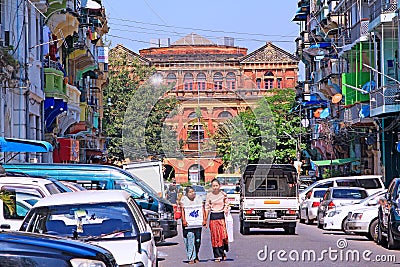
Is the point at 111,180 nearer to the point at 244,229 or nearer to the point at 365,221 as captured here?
the point at 244,229

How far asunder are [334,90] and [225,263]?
45231 millimetres

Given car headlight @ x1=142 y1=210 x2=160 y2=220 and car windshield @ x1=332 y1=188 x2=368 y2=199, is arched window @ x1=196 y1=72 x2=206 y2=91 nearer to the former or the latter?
car windshield @ x1=332 y1=188 x2=368 y2=199

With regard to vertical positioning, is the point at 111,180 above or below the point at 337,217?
above

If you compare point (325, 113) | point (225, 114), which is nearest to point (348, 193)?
point (325, 113)

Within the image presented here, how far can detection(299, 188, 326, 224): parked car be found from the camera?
128 feet

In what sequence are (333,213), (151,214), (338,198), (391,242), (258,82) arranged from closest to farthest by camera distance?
1. (391,242)
2. (151,214)
3. (333,213)
4. (338,198)
5. (258,82)

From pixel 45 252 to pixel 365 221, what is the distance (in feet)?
66.5

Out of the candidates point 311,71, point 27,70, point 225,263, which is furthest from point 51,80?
point 311,71

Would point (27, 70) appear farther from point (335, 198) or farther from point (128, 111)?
point (128, 111)

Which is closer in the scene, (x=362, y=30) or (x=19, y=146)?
(x=19, y=146)

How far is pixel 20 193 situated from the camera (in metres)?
17.9

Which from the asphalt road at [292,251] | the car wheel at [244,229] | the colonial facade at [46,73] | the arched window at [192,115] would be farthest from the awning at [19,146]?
the arched window at [192,115]

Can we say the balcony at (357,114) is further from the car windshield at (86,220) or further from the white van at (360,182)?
the car windshield at (86,220)

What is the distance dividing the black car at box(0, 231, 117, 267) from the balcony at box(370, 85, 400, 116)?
32058 millimetres
